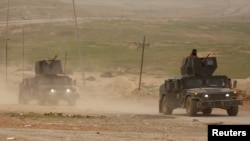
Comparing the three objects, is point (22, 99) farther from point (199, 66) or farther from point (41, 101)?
point (199, 66)

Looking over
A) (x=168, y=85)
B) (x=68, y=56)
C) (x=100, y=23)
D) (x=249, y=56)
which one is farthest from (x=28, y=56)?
(x=168, y=85)

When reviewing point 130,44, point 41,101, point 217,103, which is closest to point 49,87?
point 41,101

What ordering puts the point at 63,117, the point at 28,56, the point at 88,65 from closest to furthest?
the point at 63,117, the point at 88,65, the point at 28,56

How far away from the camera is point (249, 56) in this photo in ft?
309

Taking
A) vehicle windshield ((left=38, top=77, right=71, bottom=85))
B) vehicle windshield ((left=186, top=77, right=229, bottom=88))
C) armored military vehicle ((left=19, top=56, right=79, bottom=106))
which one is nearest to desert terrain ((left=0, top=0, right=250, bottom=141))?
armored military vehicle ((left=19, top=56, right=79, bottom=106))

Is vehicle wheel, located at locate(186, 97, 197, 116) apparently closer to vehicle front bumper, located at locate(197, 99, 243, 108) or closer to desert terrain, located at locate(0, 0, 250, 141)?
vehicle front bumper, located at locate(197, 99, 243, 108)

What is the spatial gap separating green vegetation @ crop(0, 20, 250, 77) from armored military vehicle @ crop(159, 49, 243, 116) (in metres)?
43.5

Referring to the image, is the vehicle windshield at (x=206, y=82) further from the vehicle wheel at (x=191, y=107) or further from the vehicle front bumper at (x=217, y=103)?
the vehicle front bumper at (x=217, y=103)

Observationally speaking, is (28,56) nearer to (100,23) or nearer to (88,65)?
(88,65)

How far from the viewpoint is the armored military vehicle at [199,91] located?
33125 millimetres

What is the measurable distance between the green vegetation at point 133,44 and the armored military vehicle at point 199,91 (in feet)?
143

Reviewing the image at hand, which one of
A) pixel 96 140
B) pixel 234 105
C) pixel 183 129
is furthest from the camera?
pixel 234 105

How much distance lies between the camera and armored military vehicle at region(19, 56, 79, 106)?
4762 cm

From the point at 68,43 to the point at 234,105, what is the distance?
75006 millimetres
